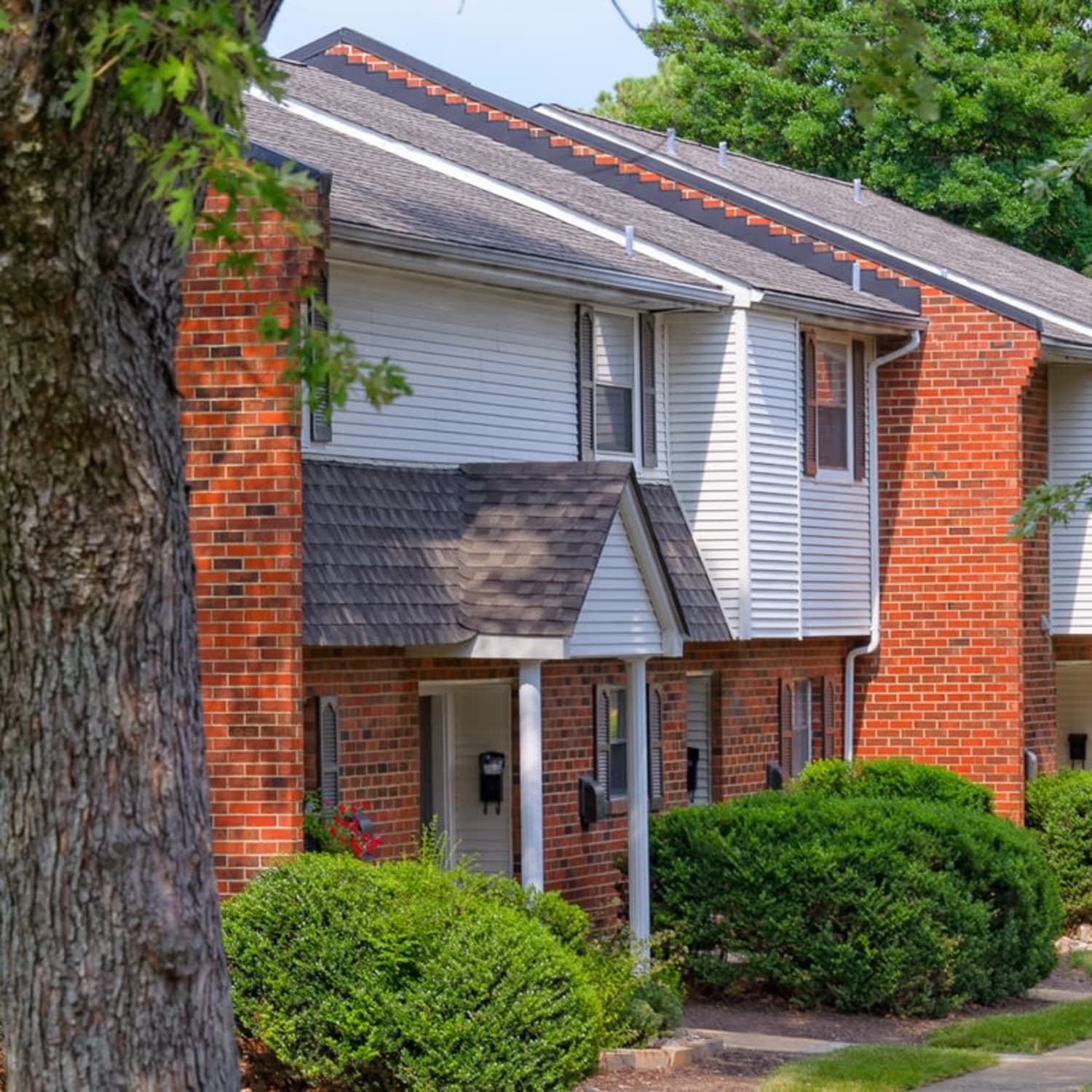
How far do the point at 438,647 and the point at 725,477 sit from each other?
4.80m

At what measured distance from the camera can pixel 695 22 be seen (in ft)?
124

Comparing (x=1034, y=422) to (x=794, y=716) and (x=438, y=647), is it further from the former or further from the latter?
(x=438, y=647)

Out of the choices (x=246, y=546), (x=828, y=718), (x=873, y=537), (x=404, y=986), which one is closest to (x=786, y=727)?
(x=828, y=718)

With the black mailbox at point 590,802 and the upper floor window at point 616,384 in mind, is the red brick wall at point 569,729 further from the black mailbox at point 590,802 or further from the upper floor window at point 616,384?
the upper floor window at point 616,384

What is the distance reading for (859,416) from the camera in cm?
2166

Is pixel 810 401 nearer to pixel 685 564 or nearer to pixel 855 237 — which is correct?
pixel 685 564

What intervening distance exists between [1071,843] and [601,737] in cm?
572

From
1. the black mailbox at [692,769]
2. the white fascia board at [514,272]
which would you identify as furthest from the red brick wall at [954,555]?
the white fascia board at [514,272]

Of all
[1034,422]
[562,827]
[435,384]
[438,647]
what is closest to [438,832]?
[562,827]

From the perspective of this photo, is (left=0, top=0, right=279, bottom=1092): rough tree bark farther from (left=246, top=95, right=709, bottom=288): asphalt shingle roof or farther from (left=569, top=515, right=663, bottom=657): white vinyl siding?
(left=246, top=95, right=709, bottom=288): asphalt shingle roof

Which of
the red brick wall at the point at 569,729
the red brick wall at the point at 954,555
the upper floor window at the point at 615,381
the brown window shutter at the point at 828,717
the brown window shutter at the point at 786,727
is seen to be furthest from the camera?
the brown window shutter at the point at 828,717

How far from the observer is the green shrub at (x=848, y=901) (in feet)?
52.3

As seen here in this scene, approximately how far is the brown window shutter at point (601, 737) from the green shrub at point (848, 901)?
43.0 inches

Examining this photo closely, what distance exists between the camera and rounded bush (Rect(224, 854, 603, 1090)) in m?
11.8
